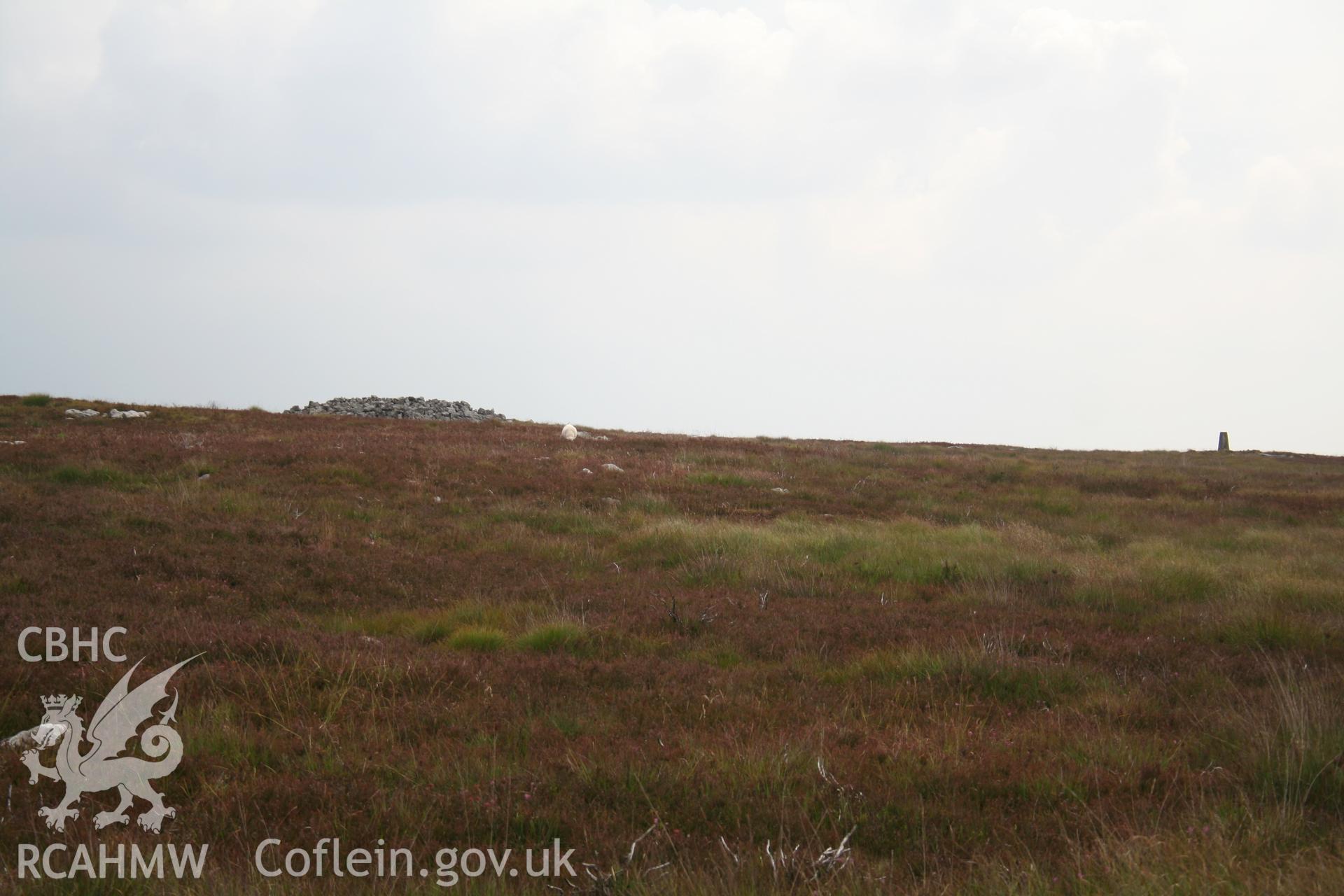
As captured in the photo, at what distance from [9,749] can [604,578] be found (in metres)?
5.86

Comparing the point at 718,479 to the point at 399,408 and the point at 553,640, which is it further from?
the point at 399,408

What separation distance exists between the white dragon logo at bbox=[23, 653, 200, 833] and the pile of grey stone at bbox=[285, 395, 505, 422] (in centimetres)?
2909

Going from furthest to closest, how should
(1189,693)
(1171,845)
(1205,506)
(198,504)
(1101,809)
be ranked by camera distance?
1. (1205,506)
2. (198,504)
3. (1189,693)
4. (1101,809)
5. (1171,845)

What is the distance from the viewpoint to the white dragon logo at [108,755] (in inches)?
154

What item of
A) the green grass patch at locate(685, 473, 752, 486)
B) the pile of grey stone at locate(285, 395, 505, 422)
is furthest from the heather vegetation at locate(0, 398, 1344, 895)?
the pile of grey stone at locate(285, 395, 505, 422)

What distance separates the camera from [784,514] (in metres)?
14.6

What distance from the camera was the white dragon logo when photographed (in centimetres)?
390

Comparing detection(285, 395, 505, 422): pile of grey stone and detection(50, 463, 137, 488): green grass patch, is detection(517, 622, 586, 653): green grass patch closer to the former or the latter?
detection(50, 463, 137, 488): green grass patch

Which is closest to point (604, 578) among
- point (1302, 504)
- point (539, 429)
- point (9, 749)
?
point (9, 749)

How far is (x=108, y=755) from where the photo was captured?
14.4 ft

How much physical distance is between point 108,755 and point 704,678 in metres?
3.71

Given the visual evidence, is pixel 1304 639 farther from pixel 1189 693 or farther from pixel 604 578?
pixel 604 578

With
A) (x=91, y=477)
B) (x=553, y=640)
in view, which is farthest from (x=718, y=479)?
(x=91, y=477)

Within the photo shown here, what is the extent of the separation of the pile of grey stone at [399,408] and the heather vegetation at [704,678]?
19.9m
